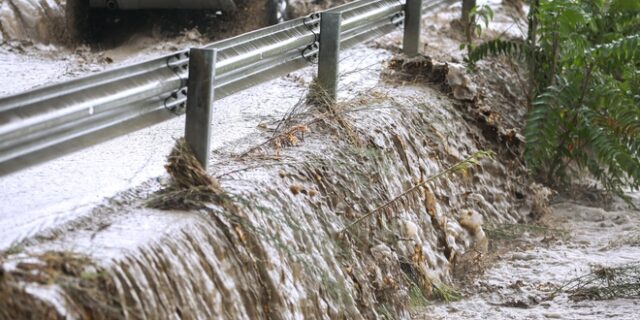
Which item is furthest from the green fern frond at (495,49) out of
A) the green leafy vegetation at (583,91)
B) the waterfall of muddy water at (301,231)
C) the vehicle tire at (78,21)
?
the vehicle tire at (78,21)

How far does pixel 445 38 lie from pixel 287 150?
5.47 metres

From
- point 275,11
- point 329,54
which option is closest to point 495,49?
point 329,54

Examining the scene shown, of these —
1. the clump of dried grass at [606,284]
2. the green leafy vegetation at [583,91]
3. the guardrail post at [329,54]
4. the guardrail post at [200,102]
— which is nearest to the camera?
the guardrail post at [200,102]

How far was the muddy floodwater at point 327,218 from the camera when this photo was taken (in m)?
4.14

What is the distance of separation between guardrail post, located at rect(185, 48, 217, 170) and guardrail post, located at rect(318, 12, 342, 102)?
6.66 feet

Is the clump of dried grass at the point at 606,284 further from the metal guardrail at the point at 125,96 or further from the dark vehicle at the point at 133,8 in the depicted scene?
the dark vehicle at the point at 133,8

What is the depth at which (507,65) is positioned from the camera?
1070 cm

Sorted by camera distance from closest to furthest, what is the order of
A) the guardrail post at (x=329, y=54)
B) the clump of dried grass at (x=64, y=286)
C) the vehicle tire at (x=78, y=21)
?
the clump of dried grass at (x=64, y=286) → the guardrail post at (x=329, y=54) → the vehicle tire at (x=78, y=21)

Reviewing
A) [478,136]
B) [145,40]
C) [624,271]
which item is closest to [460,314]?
[624,271]

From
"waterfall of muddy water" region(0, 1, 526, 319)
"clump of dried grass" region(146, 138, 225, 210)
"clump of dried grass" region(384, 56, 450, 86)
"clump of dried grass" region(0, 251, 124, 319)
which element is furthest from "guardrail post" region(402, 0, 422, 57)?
"clump of dried grass" region(0, 251, 124, 319)

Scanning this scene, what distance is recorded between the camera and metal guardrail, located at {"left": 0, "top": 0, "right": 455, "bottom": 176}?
4.14 metres

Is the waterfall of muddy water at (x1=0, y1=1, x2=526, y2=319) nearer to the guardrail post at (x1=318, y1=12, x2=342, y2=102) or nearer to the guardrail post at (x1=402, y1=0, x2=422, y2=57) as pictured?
the guardrail post at (x1=318, y1=12, x2=342, y2=102)

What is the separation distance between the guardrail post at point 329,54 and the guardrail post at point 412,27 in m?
2.61

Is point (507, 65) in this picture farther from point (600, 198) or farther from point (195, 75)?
point (195, 75)
